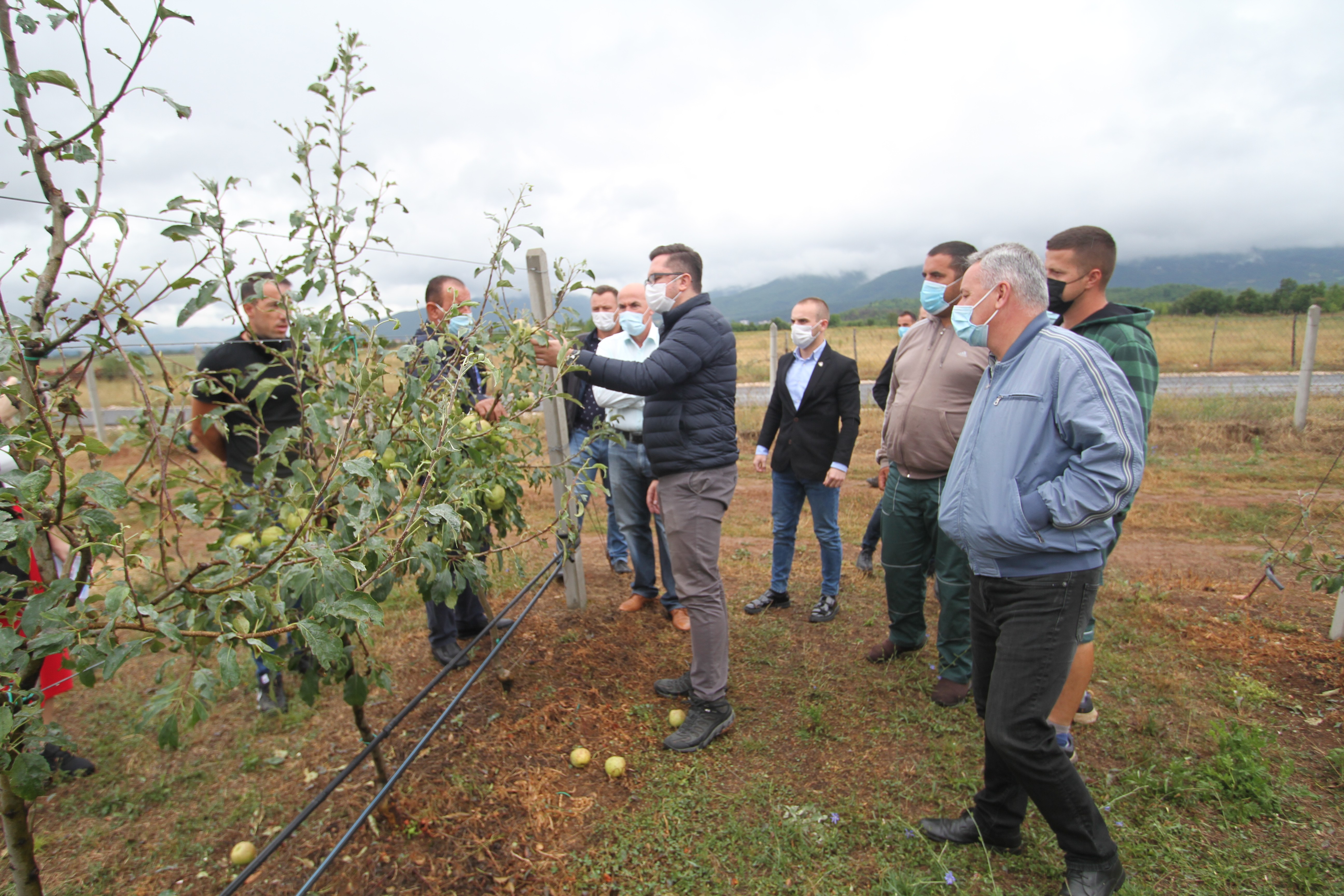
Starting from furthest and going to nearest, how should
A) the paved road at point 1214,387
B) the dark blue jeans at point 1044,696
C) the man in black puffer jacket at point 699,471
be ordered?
the paved road at point 1214,387, the man in black puffer jacket at point 699,471, the dark blue jeans at point 1044,696

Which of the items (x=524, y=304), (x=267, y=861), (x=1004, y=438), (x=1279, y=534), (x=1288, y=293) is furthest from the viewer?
(x=1288, y=293)

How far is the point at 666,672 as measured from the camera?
3762mm

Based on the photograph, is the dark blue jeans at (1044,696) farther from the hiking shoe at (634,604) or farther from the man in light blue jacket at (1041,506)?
the hiking shoe at (634,604)

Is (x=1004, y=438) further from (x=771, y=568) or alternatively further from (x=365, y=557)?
(x=771, y=568)

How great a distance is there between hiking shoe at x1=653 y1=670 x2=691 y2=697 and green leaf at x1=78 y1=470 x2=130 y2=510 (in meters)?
2.69

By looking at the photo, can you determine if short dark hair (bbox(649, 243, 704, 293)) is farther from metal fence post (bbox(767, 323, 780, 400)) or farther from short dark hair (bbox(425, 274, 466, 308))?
metal fence post (bbox(767, 323, 780, 400))

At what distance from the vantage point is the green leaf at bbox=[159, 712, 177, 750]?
141 cm

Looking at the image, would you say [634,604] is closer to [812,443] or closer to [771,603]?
[771,603]

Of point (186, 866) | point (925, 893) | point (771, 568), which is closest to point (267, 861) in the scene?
point (186, 866)

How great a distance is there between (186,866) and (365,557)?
1863 millimetres

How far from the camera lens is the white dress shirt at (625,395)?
13.5 feet

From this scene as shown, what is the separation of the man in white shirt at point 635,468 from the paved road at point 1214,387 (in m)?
7.13

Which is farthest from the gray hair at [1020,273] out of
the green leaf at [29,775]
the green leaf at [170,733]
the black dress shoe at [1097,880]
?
the green leaf at [29,775]

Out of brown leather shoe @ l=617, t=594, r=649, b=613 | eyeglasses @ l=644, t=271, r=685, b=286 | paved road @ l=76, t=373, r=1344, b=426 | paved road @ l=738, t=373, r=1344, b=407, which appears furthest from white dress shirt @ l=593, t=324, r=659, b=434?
paved road @ l=738, t=373, r=1344, b=407
